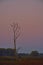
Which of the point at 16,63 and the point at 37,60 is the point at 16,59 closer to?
the point at 16,63

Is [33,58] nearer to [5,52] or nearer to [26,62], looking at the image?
[26,62]

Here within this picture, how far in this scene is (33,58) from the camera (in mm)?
1965

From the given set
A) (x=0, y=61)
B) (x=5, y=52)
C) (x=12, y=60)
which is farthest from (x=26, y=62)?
(x=5, y=52)

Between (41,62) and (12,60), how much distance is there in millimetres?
370

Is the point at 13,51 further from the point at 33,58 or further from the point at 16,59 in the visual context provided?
the point at 33,58

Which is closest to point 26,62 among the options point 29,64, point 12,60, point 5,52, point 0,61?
point 29,64

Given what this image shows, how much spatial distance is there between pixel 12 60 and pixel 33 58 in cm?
27

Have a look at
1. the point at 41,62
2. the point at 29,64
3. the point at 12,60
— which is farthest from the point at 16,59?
the point at 41,62

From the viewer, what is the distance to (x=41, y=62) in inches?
77.8

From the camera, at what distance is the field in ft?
A: 6.44

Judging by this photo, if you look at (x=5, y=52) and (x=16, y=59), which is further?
(x=5, y=52)

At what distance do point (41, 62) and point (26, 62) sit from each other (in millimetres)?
194

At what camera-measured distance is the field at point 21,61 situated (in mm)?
1964

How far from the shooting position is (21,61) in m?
2.02
